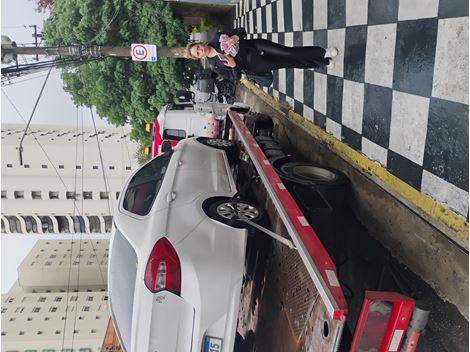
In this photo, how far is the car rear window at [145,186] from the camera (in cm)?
320

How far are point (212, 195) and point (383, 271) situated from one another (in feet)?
4.76

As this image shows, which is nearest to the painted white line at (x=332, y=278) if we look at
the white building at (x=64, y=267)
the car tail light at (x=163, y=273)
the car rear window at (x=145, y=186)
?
the car tail light at (x=163, y=273)

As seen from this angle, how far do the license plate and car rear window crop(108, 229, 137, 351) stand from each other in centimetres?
54

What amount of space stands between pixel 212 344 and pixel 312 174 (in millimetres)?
1812

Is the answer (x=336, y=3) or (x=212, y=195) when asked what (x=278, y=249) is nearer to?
(x=212, y=195)

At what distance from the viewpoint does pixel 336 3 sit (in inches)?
134

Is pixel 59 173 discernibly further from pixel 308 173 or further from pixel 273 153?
pixel 308 173

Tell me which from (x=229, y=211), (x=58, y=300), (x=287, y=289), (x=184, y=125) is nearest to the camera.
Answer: (x=287, y=289)

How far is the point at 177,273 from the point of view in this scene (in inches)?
95.0

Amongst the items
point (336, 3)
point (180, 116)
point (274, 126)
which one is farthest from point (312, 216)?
point (180, 116)

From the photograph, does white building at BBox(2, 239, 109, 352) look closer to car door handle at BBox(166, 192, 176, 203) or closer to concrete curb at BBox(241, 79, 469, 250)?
car door handle at BBox(166, 192, 176, 203)

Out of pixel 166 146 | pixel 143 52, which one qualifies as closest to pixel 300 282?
pixel 166 146

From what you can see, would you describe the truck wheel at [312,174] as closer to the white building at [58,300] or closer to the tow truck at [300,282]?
the tow truck at [300,282]

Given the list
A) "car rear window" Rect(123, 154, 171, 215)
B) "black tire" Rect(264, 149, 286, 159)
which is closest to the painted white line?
"car rear window" Rect(123, 154, 171, 215)
